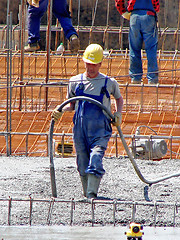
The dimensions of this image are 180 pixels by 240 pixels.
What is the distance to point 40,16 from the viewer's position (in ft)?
40.5

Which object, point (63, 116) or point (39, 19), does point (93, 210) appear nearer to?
point (63, 116)

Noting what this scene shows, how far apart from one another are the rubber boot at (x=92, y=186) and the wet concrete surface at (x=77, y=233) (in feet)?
3.26

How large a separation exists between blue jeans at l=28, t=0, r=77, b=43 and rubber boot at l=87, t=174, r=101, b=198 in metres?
6.57

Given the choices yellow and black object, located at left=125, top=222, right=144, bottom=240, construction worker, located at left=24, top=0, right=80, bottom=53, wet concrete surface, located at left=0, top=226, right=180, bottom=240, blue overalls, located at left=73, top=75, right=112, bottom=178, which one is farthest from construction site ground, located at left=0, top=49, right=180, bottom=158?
yellow and black object, located at left=125, top=222, right=144, bottom=240

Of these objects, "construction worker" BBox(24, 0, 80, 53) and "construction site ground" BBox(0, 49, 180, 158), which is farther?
"construction worker" BBox(24, 0, 80, 53)

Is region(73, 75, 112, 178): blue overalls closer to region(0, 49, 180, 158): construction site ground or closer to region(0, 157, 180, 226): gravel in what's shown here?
region(0, 157, 180, 226): gravel

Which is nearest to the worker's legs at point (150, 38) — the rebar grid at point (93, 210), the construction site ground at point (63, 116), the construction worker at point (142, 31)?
the construction worker at point (142, 31)

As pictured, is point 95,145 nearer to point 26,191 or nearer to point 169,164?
point 26,191

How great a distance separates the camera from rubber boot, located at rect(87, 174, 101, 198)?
6.02m

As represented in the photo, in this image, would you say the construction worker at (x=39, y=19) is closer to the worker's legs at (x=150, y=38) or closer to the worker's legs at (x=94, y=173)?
the worker's legs at (x=150, y=38)

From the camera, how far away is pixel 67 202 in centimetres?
554

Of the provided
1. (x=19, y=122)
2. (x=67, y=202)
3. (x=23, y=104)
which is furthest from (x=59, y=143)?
(x=67, y=202)

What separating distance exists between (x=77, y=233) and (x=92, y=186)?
1237 millimetres

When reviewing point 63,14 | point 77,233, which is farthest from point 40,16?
point 77,233
